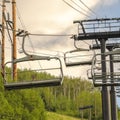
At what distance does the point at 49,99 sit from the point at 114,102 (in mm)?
116251

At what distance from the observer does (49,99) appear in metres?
152

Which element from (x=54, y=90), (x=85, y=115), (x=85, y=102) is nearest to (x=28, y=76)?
(x=54, y=90)

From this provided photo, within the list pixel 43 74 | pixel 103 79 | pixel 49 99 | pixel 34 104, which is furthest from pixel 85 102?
pixel 103 79

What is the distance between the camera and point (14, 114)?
3441cm

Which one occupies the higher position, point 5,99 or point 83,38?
point 83,38

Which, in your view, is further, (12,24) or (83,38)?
(12,24)

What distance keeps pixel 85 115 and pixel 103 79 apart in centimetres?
11488

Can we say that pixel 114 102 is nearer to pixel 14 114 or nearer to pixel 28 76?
pixel 14 114

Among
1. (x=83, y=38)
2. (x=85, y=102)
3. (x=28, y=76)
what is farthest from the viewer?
(x=28, y=76)

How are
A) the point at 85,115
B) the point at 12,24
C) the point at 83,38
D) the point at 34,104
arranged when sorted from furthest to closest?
the point at 85,115 → the point at 34,104 → the point at 12,24 → the point at 83,38

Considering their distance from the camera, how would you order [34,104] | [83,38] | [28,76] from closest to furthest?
1. [83,38]
2. [34,104]
3. [28,76]

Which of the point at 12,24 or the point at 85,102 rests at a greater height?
the point at 12,24

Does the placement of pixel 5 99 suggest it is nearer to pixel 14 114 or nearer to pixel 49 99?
pixel 14 114

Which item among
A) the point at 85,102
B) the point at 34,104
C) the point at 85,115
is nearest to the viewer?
the point at 34,104
